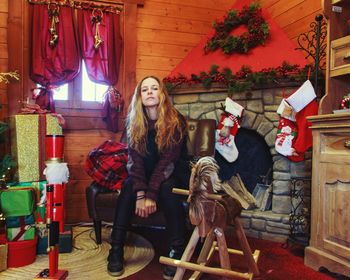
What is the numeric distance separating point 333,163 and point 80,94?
2.25 meters

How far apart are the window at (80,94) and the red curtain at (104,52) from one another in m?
0.10

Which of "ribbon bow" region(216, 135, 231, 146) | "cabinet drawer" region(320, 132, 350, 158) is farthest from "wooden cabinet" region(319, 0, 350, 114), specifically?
"ribbon bow" region(216, 135, 231, 146)

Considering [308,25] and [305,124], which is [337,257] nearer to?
[305,124]

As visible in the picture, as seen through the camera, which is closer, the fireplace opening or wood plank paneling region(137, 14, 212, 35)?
the fireplace opening

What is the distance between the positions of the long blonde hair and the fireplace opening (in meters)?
1.06

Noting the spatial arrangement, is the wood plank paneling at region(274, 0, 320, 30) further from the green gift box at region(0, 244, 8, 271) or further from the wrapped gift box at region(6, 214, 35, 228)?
the green gift box at region(0, 244, 8, 271)

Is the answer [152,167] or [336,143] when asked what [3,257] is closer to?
[152,167]

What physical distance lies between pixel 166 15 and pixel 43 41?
1.25m

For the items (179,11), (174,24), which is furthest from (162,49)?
(179,11)

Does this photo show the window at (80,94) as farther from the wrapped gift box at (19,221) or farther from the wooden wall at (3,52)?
the wrapped gift box at (19,221)

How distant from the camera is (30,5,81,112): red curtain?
279cm

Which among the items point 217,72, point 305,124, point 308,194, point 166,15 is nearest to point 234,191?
point 308,194

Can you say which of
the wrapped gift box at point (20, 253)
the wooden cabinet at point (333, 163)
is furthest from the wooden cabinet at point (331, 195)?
the wrapped gift box at point (20, 253)

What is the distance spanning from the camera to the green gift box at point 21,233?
195cm
